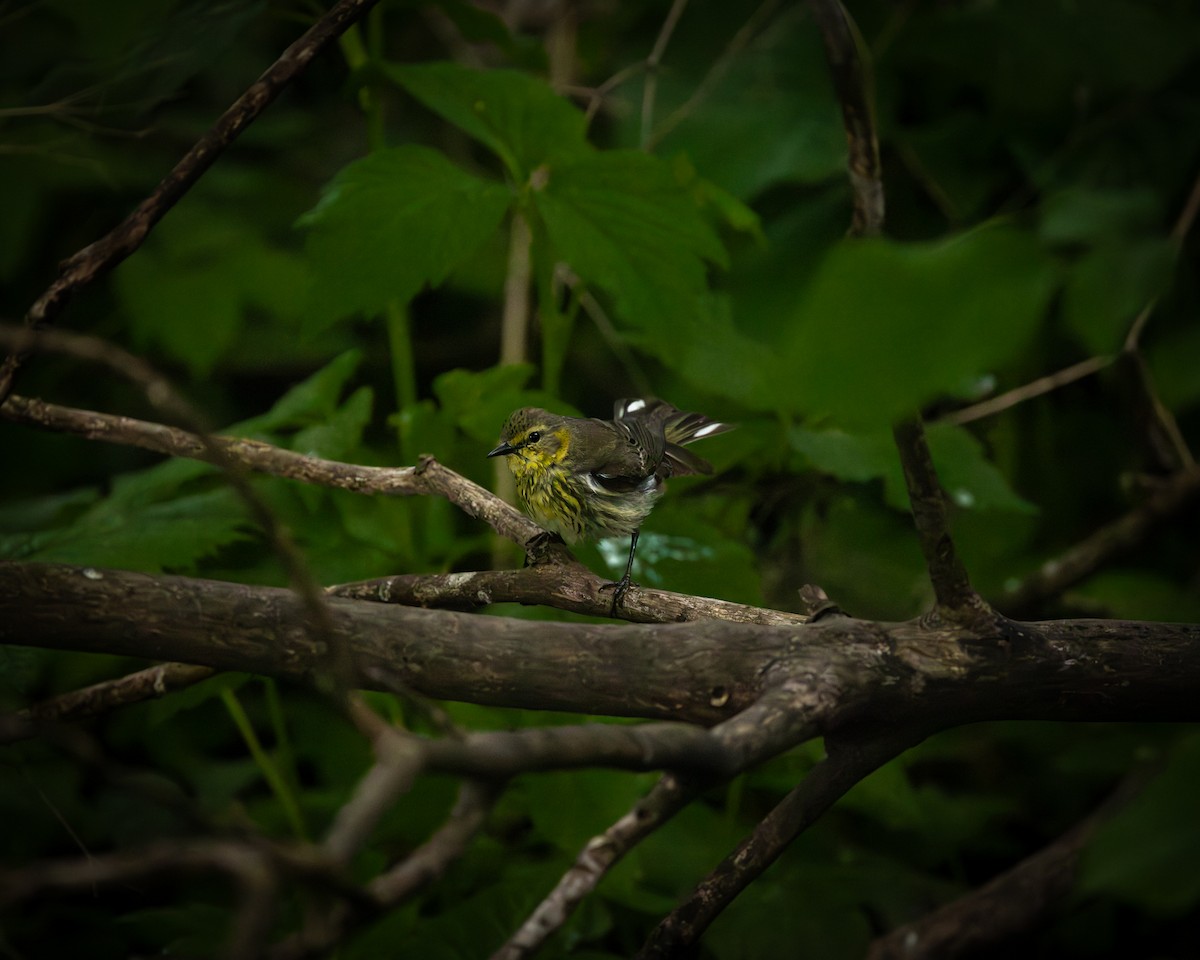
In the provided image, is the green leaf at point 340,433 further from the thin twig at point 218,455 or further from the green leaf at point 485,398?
the thin twig at point 218,455

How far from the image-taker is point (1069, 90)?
316cm

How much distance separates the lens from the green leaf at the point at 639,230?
197 centimetres

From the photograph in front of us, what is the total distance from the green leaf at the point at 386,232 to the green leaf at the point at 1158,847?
1.50 meters

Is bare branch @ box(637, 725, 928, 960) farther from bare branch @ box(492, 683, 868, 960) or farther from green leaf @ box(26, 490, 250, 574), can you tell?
green leaf @ box(26, 490, 250, 574)

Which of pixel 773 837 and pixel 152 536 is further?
pixel 152 536

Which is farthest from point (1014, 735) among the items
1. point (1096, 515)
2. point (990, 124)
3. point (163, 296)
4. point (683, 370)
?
point (163, 296)

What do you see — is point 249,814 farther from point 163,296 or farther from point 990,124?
point 990,124

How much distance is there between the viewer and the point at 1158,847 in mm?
792

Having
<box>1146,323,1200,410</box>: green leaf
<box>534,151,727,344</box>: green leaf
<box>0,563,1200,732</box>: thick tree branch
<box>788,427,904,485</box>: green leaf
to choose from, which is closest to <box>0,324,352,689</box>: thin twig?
<box>0,563,1200,732</box>: thick tree branch

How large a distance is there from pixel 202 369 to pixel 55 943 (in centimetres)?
168

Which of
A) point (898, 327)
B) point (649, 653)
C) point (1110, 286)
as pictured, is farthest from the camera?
point (649, 653)

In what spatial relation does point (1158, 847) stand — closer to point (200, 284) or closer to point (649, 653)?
point (649, 653)

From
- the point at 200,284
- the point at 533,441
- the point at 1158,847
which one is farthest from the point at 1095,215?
the point at 200,284

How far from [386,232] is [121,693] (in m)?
0.99
